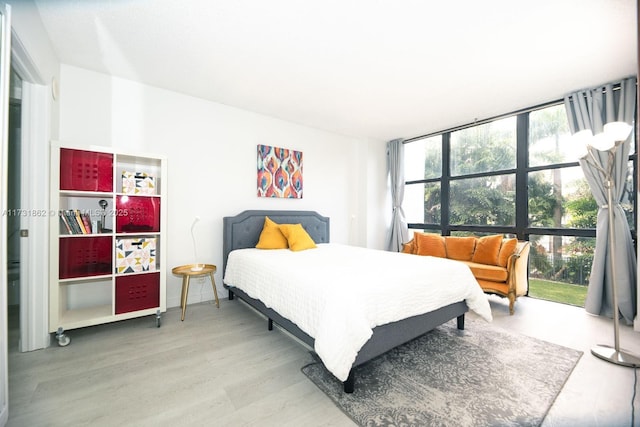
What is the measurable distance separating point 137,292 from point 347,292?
2.17 meters

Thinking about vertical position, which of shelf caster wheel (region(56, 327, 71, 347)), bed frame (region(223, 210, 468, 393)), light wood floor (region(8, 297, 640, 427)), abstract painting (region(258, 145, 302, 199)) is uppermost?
abstract painting (region(258, 145, 302, 199))

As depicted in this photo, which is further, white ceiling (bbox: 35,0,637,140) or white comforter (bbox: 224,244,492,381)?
white ceiling (bbox: 35,0,637,140)

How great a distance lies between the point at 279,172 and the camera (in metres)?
4.04

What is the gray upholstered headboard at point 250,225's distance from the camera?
11.3 feet

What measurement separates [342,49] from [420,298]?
2.24 m

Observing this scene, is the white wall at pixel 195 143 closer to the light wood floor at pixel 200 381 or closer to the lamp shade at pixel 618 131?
the light wood floor at pixel 200 381

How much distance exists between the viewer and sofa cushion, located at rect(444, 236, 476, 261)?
3703 millimetres

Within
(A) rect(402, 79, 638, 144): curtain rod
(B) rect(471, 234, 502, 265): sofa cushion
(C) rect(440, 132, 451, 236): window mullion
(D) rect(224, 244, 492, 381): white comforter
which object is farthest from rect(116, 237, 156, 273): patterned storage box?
(A) rect(402, 79, 638, 144): curtain rod

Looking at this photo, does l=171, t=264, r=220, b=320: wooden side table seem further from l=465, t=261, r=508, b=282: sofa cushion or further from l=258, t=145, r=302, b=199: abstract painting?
l=465, t=261, r=508, b=282: sofa cushion

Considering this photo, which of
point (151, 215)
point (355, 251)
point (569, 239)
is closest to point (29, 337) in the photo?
point (151, 215)

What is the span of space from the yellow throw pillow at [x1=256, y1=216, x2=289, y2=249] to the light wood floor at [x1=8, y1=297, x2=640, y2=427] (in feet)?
3.40

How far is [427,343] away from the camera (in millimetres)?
2270

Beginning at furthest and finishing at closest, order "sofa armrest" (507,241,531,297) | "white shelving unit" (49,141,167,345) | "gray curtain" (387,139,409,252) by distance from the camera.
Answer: "gray curtain" (387,139,409,252) → "sofa armrest" (507,241,531,297) → "white shelving unit" (49,141,167,345)

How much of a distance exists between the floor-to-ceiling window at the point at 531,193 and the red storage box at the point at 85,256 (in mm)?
4728
